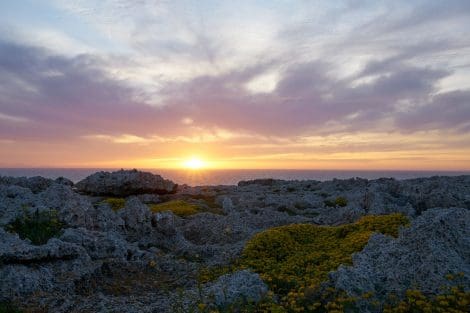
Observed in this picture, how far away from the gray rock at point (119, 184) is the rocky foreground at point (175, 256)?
41.1 ft

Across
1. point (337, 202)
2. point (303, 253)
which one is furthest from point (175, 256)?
point (337, 202)

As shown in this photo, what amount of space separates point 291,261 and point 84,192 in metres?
28.3

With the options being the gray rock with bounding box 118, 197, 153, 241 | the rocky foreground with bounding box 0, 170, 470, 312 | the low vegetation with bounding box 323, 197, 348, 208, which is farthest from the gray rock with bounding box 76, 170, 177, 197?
the gray rock with bounding box 118, 197, 153, 241

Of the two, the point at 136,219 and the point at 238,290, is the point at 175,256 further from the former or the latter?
the point at 238,290

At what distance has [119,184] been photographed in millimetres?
39781

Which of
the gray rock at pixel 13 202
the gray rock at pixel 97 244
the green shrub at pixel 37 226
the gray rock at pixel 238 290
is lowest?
the gray rock at pixel 238 290

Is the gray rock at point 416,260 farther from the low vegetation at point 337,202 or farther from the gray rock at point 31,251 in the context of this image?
the low vegetation at point 337,202

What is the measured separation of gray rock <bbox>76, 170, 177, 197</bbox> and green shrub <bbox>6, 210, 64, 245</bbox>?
19295mm

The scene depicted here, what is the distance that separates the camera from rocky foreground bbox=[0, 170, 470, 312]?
40.9ft

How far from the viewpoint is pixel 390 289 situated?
11922 millimetres

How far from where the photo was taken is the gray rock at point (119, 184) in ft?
131

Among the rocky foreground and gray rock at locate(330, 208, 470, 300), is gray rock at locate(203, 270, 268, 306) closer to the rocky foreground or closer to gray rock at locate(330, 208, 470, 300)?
the rocky foreground

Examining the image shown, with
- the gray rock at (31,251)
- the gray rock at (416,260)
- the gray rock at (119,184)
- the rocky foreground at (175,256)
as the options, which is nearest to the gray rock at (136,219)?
the rocky foreground at (175,256)

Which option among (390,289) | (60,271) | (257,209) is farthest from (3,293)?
(257,209)
